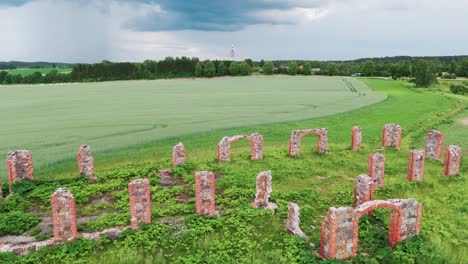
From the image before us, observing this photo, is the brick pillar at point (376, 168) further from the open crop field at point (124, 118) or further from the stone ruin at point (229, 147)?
the open crop field at point (124, 118)

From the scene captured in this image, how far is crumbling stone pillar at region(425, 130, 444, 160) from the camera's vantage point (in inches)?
891

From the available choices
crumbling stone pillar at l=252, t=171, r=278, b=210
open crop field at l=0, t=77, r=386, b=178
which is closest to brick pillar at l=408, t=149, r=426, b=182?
crumbling stone pillar at l=252, t=171, r=278, b=210

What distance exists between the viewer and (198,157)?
77.7 ft

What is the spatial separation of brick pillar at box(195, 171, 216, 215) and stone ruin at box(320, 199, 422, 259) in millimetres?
4546

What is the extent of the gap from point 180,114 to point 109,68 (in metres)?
78.3

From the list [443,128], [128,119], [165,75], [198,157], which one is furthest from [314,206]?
[165,75]

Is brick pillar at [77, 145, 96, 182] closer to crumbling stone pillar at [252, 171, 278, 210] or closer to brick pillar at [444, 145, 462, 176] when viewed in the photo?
crumbling stone pillar at [252, 171, 278, 210]

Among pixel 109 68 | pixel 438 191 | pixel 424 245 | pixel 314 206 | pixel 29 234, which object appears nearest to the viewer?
pixel 424 245

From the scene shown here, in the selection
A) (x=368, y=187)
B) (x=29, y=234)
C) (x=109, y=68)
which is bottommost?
(x=29, y=234)

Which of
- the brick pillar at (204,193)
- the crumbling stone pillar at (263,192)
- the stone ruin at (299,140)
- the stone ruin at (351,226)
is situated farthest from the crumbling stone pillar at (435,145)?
the brick pillar at (204,193)

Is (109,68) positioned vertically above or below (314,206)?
above

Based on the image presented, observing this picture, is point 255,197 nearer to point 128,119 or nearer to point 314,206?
point 314,206

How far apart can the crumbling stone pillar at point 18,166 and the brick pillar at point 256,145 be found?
38.2ft

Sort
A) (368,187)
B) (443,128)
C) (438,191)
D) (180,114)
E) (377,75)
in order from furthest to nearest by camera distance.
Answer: (377,75) → (180,114) → (443,128) → (438,191) → (368,187)
